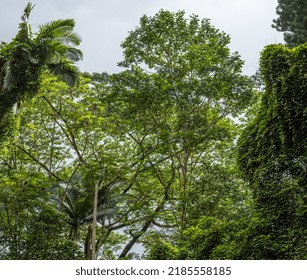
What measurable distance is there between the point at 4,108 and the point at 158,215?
6.37 metres

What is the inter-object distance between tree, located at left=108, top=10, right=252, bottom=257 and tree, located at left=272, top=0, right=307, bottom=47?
6.83ft

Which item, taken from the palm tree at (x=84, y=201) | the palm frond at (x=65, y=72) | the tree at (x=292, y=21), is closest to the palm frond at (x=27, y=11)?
the palm frond at (x=65, y=72)

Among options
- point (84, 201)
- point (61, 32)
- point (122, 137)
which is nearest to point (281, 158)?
point (122, 137)

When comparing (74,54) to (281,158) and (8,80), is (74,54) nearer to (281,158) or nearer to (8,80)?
(8,80)

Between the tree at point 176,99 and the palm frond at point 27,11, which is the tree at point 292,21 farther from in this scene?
the palm frond at point 27,11

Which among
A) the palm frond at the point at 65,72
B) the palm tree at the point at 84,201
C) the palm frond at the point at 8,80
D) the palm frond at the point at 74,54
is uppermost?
the palm frond at the point at 74,54

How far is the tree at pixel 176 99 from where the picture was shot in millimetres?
14664

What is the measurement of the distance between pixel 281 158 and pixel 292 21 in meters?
9.34

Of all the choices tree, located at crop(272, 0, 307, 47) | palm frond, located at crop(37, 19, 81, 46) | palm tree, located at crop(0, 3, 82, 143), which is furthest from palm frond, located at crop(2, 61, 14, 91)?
tree, located at crop(272, 0, 307, 47)

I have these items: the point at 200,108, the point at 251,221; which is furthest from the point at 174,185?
the point at 251,221

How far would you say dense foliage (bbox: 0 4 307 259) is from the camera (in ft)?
44.7

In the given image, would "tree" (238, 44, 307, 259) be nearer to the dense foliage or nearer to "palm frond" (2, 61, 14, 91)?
the dense foliage

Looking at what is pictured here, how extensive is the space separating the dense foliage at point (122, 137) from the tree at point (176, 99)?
4 cm
